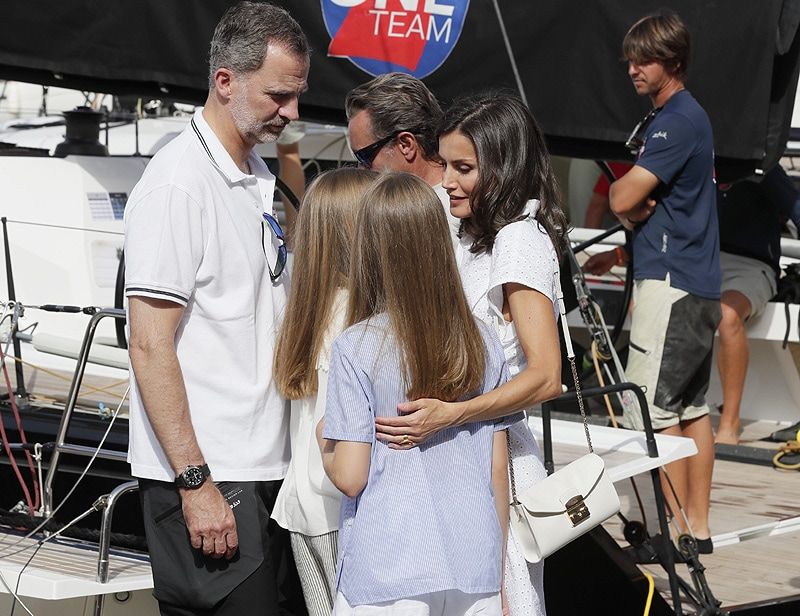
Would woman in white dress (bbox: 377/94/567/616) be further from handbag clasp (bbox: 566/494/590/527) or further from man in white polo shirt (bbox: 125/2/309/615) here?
man in white polo shirt (bbox: 125/2/309/615)

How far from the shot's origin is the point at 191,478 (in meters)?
2.40

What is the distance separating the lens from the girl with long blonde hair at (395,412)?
2240 mm

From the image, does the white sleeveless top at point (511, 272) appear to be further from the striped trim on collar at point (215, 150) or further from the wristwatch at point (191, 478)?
the wristwatch at point (191, 478)

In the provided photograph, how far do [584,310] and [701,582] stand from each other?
1147 millimetres

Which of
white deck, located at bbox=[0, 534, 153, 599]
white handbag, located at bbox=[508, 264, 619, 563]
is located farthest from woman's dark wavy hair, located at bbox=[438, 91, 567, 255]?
white deck, located at bbox=[0, 534, 153, 599]

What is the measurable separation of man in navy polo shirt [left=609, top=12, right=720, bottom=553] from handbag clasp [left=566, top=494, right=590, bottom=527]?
195 cm

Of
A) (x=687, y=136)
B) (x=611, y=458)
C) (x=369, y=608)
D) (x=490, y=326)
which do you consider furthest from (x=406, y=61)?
(x=369, y=608)

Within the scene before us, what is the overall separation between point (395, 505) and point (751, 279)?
3814 mm

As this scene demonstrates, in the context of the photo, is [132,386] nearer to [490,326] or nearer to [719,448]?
[490,326]

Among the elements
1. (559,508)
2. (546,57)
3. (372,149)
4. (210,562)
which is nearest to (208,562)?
(210,562)

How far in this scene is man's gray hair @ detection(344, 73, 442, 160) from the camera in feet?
10.6

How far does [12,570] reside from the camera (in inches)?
114

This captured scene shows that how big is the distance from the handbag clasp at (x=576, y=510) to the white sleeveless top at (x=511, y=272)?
0.97 ft

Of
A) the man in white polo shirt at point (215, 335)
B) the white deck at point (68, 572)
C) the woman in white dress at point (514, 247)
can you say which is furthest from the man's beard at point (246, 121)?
the white deck at point (68, 572)
